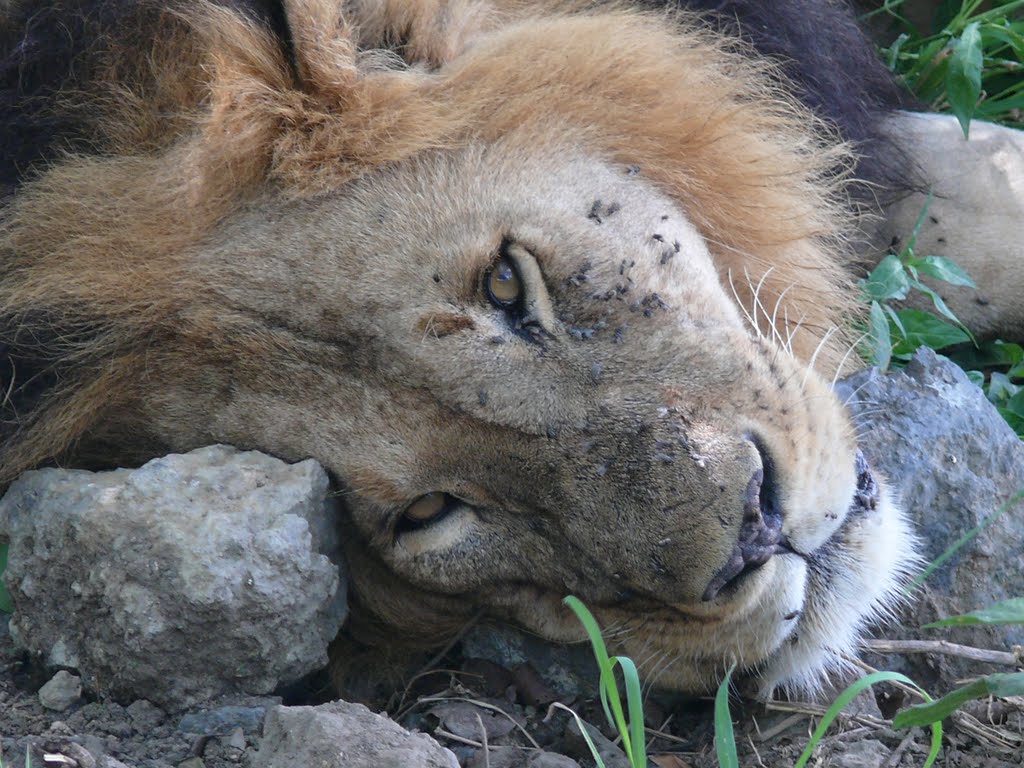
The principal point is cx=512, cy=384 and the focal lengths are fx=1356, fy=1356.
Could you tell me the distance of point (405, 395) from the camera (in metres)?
2.64

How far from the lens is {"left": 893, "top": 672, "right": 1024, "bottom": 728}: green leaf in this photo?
6.97ft

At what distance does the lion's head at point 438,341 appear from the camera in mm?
2537

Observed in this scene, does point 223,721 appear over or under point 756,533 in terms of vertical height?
under

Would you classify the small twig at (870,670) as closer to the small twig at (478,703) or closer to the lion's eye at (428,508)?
the small twig at (478,703)

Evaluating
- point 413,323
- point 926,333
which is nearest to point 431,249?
point 413,323

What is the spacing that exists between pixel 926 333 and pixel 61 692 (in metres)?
2.32

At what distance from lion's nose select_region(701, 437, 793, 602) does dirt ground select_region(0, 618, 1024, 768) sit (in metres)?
0.36

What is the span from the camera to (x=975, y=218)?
12.1ft

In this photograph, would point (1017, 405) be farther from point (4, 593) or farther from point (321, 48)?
point (4, 593)

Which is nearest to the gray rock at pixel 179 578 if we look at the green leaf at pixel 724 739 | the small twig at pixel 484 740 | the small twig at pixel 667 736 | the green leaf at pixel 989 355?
the small twig at pixel 484 740

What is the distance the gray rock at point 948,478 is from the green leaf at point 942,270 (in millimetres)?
253

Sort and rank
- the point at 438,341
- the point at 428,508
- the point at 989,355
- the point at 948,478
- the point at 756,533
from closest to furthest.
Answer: the point at 756,533
the point at 438,341
the point at 428,508
the point at 948,478
the point at 989,355

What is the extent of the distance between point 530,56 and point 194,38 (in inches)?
28.0

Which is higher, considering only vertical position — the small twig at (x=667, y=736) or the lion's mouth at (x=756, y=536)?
the lion's mouth at (x=756, y=536)
